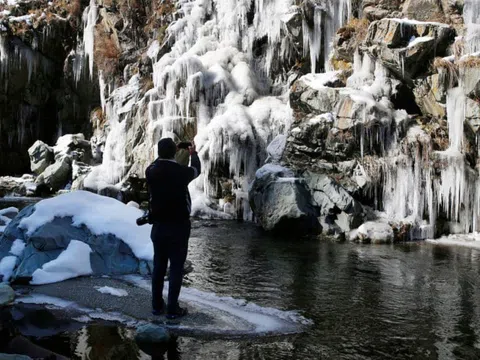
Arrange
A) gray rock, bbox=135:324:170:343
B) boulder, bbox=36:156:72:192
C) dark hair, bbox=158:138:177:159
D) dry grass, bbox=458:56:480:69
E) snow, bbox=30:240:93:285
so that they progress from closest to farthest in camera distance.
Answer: gray rock, bbox=135:324:170:343, dark hair, bbox=158:138:177:159, snow, bbox=30:240:93:285, dry grass, bbox=458:56:480:69, boulder, bbox=36:156:72:192

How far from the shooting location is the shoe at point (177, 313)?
5359 millimetres

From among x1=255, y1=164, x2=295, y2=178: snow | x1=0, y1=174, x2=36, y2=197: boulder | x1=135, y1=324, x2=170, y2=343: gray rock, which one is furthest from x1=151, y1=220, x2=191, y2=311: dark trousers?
x1=0, y1=174, x2=36, y2=197: boulder

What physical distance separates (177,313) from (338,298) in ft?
9.73

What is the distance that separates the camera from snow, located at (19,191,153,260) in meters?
7.62

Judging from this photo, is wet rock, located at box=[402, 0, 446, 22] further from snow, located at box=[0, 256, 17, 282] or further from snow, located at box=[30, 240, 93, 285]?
snow, located at box=[0, 256, 17, 282]

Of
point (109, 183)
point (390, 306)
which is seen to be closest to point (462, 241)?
point (390, 306)

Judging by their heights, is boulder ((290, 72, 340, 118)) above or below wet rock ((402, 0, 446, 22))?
below

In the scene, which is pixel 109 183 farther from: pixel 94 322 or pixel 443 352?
pixel 443 352

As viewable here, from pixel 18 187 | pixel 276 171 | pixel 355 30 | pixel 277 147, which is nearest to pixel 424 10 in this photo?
pixel 355 30

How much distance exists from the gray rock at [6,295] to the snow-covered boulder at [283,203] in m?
10.8

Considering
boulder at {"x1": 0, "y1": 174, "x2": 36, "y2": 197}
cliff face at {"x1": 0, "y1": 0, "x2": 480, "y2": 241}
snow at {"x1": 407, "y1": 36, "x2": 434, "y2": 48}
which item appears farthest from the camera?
boulder at {"x1": 0, "y1": 174, "x2": 36, "y2": 197}

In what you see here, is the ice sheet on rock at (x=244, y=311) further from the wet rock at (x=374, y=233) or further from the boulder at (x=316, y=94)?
the boulder at (x=316, y=94)

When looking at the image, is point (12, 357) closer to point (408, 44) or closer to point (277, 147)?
point (277, 147)

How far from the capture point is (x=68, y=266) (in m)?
7.01
